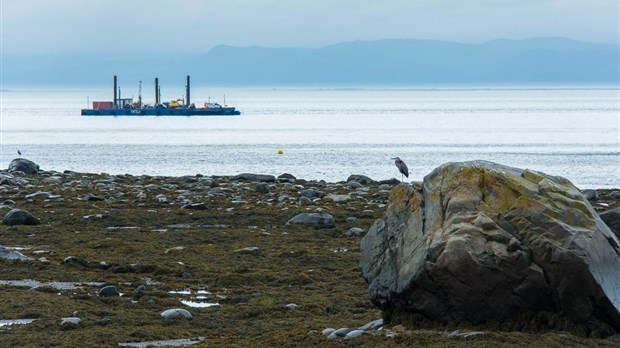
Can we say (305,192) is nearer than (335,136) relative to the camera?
Yes

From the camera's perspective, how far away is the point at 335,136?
90.0 metres

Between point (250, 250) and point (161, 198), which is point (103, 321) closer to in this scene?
point (250, 250)

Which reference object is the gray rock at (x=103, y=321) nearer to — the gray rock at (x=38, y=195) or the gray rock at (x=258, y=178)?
the gray rock at (x=38, y=195)

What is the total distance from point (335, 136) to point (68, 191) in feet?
208

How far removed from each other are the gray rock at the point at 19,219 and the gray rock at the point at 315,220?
4.92 meters

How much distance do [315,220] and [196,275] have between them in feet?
20.9

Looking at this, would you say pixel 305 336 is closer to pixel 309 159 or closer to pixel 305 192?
pixel 305 192

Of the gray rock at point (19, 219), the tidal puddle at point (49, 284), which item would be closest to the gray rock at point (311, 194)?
the gray rock at point (19, 219)

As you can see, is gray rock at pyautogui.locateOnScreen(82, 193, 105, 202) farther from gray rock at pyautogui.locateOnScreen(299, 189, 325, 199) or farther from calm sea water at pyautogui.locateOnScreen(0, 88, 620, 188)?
calm sea water at pyautogui.locateOnScreen(0, 88, 620, 188)

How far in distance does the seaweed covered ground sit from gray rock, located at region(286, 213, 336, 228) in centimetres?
19

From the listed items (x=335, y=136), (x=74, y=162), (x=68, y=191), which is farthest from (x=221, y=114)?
(x=68, y=191)

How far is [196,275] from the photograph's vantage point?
46.2 ft

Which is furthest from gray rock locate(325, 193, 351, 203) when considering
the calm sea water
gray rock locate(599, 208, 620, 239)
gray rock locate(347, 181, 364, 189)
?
the calm sea water

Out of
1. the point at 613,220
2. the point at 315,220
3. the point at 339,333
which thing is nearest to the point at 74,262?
the point at 339,333
